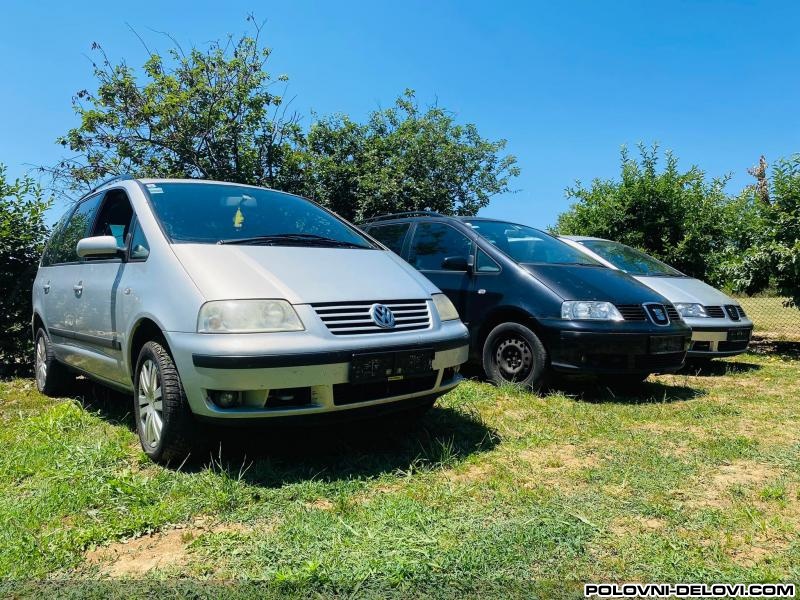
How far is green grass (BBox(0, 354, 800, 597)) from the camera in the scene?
2.28m

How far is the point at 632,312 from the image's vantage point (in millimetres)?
5254

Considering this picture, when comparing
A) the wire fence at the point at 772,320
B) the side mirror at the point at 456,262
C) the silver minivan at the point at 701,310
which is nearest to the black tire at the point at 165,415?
the side mirror at the point at 456,262

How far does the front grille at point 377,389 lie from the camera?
325cm

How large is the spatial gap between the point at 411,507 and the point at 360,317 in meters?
1.02

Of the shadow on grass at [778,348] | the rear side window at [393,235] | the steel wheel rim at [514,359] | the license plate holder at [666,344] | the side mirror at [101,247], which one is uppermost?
the rear side window at [393,235]

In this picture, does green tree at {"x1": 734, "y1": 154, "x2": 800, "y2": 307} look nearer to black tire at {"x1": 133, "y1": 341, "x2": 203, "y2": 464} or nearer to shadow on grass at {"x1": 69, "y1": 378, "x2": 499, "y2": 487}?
shadow on grass at {"x1": 69, "y1": 378, "x2": 499, "y2": 487}

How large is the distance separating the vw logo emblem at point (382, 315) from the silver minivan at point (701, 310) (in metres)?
3.84

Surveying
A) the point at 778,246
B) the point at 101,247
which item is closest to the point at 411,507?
the point at 101,247

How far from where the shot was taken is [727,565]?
7.61 ft

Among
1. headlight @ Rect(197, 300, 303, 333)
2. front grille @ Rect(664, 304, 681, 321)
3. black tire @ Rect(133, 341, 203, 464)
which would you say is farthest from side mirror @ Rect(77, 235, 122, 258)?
front grille @ Rect(664, 304, 681, 321)

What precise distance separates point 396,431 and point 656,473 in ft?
5.27

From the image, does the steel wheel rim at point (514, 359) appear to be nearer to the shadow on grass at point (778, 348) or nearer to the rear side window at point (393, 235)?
the rear side window at point (393, 235)

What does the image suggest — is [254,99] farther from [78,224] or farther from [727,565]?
[727,565]

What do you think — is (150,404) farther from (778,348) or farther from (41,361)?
(778,348)
